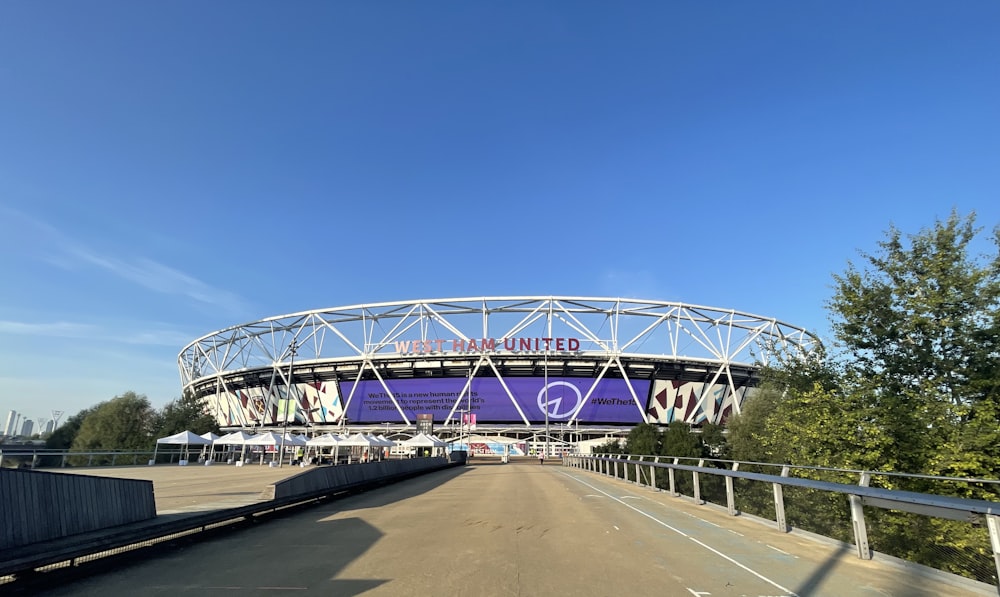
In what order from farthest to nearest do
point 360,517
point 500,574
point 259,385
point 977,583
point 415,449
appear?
point 259,385, point 415,449, point 360,517, point 500,574, point 977,583

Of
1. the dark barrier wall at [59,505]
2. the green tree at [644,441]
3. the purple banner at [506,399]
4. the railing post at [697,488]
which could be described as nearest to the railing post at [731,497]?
the railing post at [697,488]

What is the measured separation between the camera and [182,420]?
242 ft

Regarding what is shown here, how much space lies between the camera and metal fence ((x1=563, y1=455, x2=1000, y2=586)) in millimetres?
6344

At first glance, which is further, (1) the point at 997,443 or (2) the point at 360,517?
(1) the point at 997,443

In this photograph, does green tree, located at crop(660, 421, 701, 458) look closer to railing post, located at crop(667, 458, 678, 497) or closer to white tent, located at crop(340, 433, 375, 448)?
railing post, located at crop(667, 458, 678, 497)

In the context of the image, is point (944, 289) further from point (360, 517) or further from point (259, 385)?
point (259, 385)

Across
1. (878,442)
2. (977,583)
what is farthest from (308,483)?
(878,442)

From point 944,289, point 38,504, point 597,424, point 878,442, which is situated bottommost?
point 597,424

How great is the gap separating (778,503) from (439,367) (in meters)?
71.4

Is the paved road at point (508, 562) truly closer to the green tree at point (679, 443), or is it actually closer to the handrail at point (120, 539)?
the handrail at point (120, 539)

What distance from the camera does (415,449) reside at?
68.6 meters

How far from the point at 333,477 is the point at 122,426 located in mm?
72482

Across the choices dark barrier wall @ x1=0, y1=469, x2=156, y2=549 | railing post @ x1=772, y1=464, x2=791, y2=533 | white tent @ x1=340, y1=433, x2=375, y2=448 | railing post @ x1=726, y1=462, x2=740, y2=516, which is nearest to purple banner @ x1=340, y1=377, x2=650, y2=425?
white tent @ x1=340, y1=433, x2=375, y2=448

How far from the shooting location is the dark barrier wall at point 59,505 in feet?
21.9
